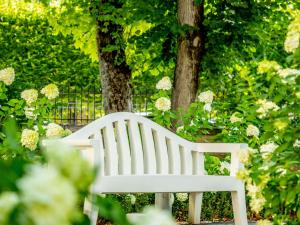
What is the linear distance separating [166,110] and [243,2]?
A: 1766 millimetres

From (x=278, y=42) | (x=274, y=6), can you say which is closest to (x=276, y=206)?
(x=274, y=6)

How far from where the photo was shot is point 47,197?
105 cm

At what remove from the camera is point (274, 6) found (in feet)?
29.1

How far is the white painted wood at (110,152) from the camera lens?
5.79 m

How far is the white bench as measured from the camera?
207 inches

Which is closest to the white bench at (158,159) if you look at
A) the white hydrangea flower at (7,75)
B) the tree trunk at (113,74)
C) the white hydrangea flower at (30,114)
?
the white hydrangea flower at (30,114)

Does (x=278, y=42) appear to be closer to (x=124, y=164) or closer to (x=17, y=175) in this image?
(x=124, y=164)

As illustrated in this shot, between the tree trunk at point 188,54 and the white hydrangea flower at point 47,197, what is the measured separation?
262 inches

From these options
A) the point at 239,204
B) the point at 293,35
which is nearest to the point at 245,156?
the point at 293,35

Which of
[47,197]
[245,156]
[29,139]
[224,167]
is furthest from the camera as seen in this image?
[224,167]

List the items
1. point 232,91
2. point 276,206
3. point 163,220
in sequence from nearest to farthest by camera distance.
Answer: point 163,220 < point 276,206 < point 232,91

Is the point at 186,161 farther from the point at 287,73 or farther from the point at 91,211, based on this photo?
the point at 287,73

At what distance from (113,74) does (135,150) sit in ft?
11.6

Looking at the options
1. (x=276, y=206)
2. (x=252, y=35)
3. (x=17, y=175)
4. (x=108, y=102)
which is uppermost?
(x=252, y=35)
